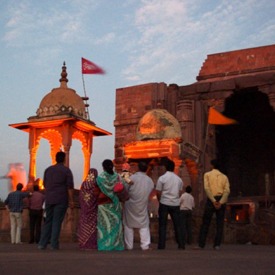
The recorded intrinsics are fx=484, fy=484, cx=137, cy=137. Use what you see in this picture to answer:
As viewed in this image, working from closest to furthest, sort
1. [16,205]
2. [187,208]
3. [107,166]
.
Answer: [107,166] → [16,205] → [187,208]

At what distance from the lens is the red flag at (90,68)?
17969 mm

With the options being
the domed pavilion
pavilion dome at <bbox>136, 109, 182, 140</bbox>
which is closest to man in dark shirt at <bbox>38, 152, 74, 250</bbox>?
pavilion dome at <bbox>136, 109, 182, 140</bbox>

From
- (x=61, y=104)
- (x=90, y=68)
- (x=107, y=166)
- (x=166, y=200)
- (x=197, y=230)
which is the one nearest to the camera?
(x=107, y=166)

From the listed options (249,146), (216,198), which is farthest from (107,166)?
(249,146)

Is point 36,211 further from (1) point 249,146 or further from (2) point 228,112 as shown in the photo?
(1) point 249,146

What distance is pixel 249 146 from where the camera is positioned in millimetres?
23203

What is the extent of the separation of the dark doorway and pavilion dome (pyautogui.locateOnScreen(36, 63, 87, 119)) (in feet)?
30.0

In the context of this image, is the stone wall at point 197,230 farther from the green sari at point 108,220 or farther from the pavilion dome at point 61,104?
the green sari at point 108,220

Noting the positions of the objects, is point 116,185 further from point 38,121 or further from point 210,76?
point 210,76

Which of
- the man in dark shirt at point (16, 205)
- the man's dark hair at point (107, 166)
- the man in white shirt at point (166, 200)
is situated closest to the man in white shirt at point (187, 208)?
the man in white shirt at point (166, 200)

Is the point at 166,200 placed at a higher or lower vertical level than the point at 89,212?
higher

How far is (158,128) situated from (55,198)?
17.1ft

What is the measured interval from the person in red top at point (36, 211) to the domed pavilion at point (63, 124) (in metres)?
2.84

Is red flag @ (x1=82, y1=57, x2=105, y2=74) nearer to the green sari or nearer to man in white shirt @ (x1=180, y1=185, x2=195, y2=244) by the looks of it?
man in white shirt @ (x1=180, y1=185, x2=195, y2=244)
